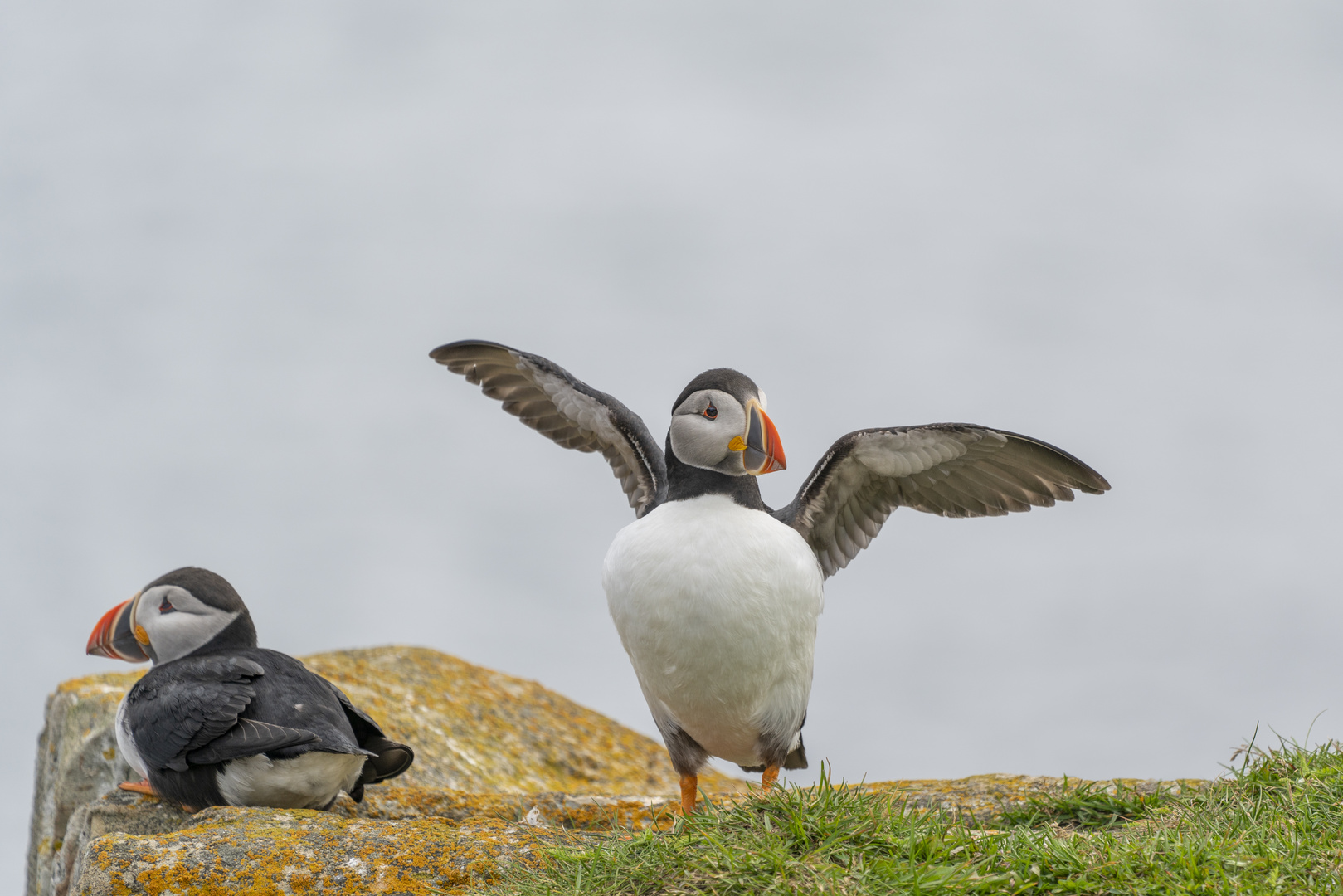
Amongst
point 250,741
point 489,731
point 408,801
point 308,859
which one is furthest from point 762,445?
point 489,731

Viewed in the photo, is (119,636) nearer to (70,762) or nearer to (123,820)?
(123,820)

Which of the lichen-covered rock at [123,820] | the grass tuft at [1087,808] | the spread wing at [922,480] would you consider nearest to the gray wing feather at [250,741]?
the lichen-covered rock at [123,820]

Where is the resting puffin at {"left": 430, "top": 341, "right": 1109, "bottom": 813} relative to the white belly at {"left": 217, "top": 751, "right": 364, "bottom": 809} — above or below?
above

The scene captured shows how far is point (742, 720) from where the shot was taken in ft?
20.3

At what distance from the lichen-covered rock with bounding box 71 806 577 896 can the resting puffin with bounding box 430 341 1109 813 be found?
1165 mm

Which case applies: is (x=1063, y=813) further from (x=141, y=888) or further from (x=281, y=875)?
(x=141, y=888)

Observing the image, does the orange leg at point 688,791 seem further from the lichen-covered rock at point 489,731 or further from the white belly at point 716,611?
the lichen-covered rock at point 489,731

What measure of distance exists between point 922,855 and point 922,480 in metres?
3.00

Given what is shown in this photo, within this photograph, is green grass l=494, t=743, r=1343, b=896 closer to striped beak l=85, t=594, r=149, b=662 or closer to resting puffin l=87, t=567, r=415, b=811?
resting puffin l=87, t=567, r=415, b=811

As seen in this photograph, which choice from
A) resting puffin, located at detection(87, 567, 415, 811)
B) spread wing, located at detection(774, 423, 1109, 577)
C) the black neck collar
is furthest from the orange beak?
resting puffin, located at detection(87, 567, 415, 811)

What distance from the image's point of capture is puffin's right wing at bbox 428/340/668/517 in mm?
7363

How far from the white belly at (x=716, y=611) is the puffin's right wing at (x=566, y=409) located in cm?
99

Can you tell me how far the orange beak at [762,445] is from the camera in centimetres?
598

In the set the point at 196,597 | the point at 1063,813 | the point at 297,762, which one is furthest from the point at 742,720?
the point at 196,597
